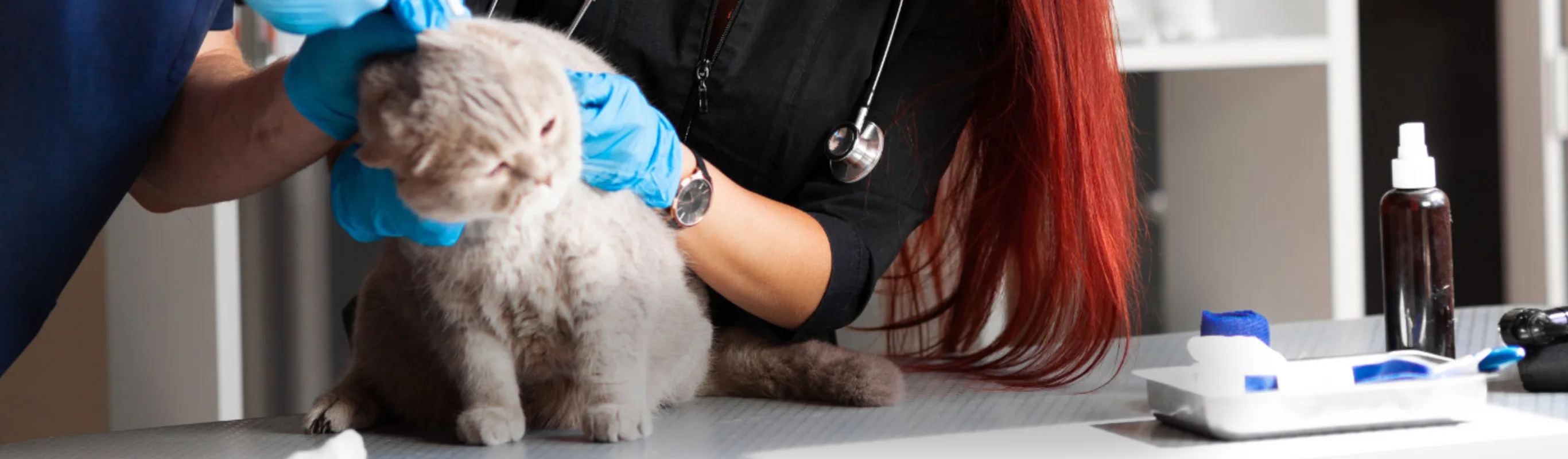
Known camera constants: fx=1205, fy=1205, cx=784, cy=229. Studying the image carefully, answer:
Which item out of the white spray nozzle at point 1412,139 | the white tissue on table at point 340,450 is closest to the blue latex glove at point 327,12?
the white tissue on table at point 340,450

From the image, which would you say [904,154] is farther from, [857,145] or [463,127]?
[463,127]

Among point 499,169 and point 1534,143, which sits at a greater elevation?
point 499,169

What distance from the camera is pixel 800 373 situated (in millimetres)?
984

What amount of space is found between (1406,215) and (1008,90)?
35 cm

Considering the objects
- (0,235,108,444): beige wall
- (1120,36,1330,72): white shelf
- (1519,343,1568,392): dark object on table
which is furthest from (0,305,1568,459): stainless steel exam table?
(0,235,108,444): beige wall

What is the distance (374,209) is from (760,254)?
1.14 ft

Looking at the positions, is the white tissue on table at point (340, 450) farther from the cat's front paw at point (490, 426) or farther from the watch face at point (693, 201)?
the watch face at point (693, 201)

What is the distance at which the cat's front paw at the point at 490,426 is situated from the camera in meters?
0.80

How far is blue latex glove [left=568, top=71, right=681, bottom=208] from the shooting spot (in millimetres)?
790

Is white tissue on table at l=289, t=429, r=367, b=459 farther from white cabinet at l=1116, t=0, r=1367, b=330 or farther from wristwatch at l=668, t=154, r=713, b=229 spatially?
white cabinet at l=1116, t=0, r=1367, b=330

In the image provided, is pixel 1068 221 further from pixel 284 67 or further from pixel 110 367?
pixel 110 367

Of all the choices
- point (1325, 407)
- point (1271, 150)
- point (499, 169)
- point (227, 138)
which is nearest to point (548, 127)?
point (499, 169)

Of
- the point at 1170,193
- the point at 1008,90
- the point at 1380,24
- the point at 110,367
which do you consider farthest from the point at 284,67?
the point at 1380,24

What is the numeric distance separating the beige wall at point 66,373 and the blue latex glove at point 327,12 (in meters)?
1.25
